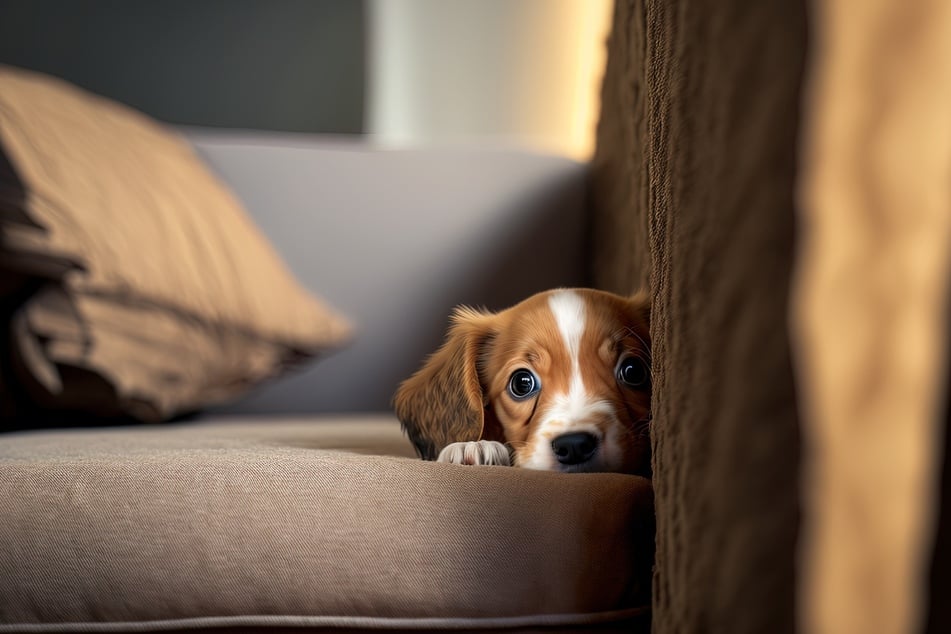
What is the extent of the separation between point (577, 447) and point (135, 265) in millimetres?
785

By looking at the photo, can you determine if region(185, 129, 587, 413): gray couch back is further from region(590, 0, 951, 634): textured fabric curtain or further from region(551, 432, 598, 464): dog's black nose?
region(590, 0, 951, 634): textured fabric curtain

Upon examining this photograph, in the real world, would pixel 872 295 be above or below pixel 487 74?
below

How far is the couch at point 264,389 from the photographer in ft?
2.34

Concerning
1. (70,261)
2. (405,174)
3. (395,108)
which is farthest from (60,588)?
(395,108)

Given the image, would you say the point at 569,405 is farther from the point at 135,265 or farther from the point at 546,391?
the point at 135,265

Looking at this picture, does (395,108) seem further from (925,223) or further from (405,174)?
(925,223)

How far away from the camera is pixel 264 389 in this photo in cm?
173

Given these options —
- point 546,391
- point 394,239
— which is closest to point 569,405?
point 546,391

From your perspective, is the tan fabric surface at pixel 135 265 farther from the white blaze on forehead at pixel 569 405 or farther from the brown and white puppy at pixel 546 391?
the white blaze on forehead at pixel 569 405

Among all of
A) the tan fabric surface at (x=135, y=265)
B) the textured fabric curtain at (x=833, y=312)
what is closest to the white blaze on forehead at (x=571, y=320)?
the textured fabric curtain at (x=833, y=312)

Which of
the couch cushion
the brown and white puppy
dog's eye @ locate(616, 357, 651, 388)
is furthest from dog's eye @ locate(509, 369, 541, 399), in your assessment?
the couch cushion

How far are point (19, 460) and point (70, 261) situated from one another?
0.43m

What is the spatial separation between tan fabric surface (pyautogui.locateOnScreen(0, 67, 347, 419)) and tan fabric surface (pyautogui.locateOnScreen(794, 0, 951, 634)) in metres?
1.09

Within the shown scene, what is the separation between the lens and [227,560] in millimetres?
721
